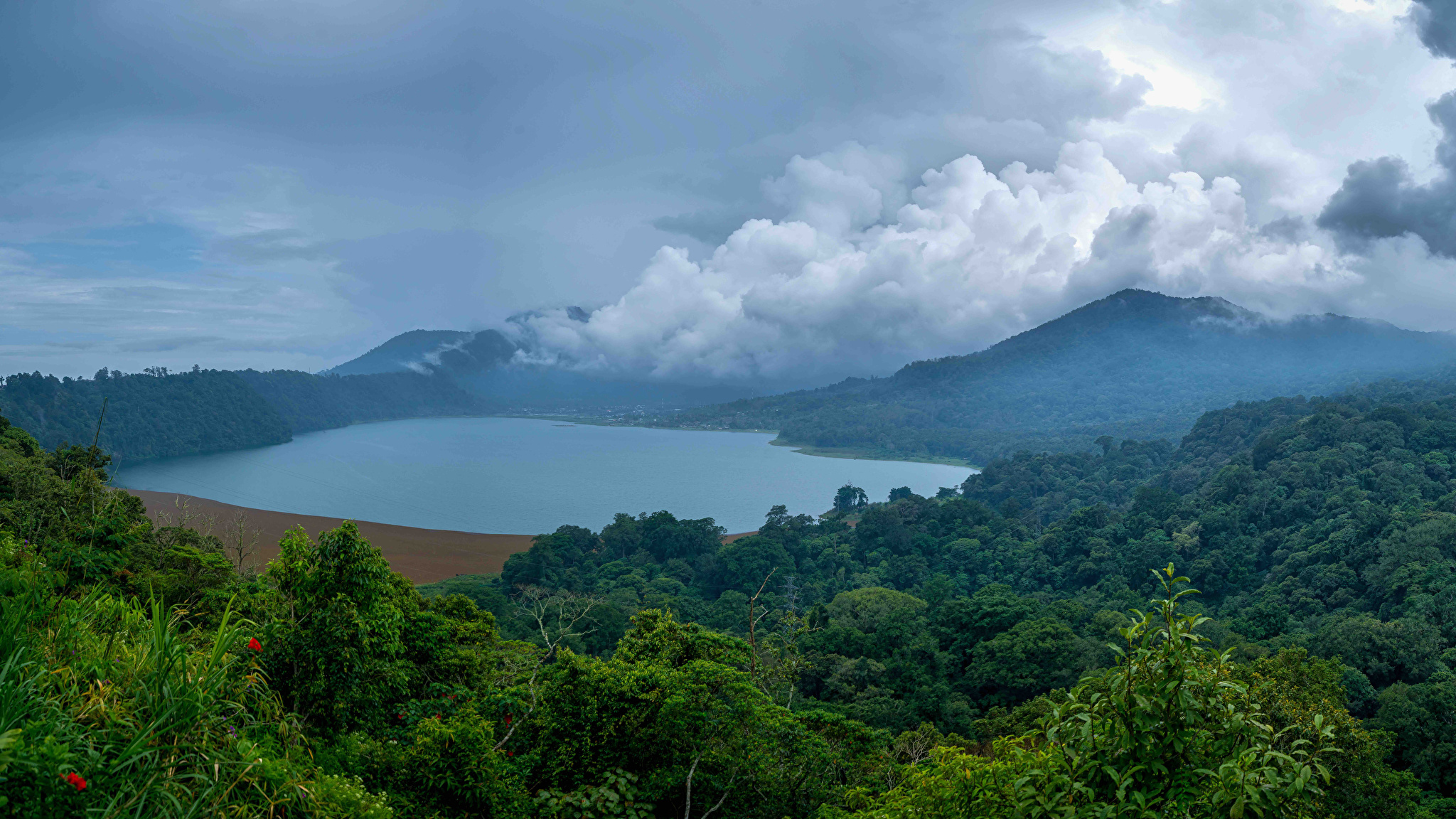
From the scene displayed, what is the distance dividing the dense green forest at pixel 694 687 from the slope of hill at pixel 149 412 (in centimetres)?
6172

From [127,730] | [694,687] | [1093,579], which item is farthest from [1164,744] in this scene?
[1093,579]

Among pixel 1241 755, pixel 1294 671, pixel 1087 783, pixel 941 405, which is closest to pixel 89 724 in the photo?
pixel 1087 783

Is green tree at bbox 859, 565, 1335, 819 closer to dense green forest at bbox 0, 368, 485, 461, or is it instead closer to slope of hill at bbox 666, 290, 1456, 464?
dense green forest at bbox 0, 368, 485, 461

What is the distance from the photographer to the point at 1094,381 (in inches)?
5246

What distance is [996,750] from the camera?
18.2 feet

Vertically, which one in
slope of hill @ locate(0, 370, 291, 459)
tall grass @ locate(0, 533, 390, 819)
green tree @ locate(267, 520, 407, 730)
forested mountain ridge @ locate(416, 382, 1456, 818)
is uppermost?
slope of hill @ locate(0, 370, 291, 459)

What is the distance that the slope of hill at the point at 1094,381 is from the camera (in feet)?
323

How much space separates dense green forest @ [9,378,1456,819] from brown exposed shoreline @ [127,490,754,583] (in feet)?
14.6

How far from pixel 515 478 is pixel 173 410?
1773 inches

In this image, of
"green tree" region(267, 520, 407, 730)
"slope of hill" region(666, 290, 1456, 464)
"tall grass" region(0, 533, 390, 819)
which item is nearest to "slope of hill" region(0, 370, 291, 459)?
"slope of hill" region(666, 290, 1456, 464)

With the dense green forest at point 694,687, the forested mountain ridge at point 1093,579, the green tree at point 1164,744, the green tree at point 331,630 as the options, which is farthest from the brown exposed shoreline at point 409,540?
the green tree at point 1164,744

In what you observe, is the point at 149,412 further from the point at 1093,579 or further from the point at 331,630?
the point at 331,630

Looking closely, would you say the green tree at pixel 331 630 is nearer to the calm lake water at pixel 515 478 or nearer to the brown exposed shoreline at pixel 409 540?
the brown exposed shoreline at pixel 409 540

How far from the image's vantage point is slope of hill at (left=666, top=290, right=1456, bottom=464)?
98438mm
